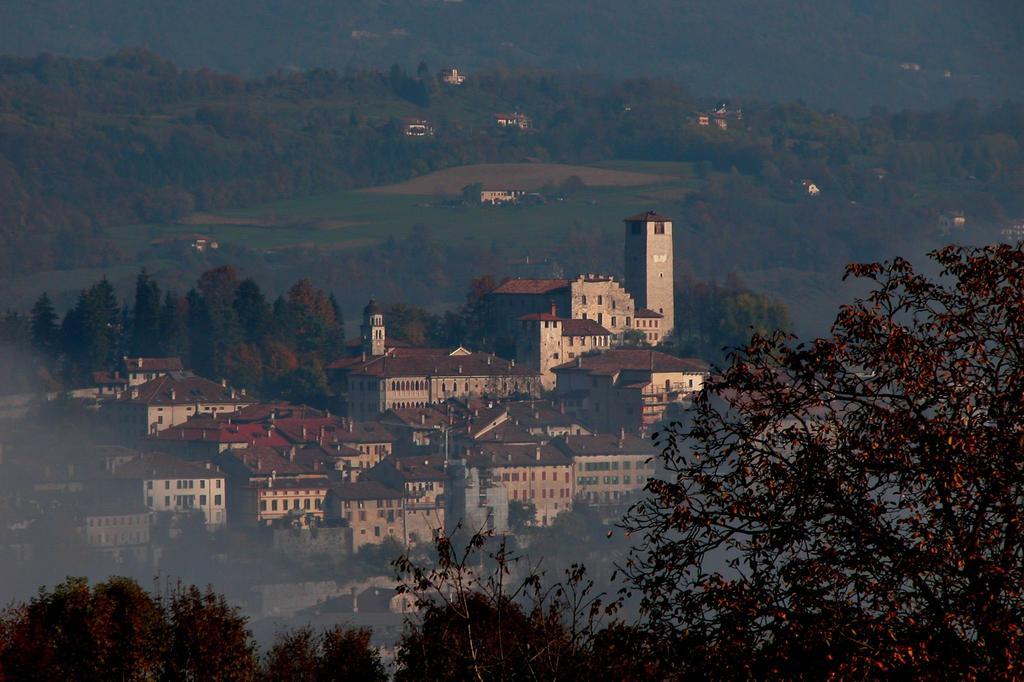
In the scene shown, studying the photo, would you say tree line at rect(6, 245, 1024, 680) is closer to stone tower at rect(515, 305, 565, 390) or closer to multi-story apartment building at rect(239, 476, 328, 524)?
multi-story apartment building at rect(239, 476, 328, 524)

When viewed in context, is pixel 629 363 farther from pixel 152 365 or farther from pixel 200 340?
pixel 200 340

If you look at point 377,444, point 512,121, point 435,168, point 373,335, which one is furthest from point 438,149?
point 377,444

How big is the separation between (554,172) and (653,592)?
122m

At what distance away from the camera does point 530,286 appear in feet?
247

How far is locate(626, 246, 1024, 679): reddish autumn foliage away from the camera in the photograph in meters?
8.77

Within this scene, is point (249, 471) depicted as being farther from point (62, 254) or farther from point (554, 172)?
point (554, 172)

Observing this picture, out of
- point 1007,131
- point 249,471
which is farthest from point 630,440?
point 1007,131

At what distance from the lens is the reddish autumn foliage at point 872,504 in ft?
28.8

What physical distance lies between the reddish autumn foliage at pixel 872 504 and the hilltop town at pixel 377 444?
4497 cm

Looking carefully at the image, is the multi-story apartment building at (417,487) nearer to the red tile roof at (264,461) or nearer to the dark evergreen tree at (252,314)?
the red tile roof at (264,461)

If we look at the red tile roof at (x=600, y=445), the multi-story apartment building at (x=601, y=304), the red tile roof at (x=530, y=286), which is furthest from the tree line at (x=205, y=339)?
the red tile roof at (x=600, y=445)

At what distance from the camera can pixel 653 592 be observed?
9453 millimetres

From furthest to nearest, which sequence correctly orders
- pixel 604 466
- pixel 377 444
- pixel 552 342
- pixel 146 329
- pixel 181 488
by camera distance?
pixel 146 329 < pixel 552 342 < pixel 377 444 < pixel 604 466 < pixel 181 488

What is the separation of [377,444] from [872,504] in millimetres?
56111
